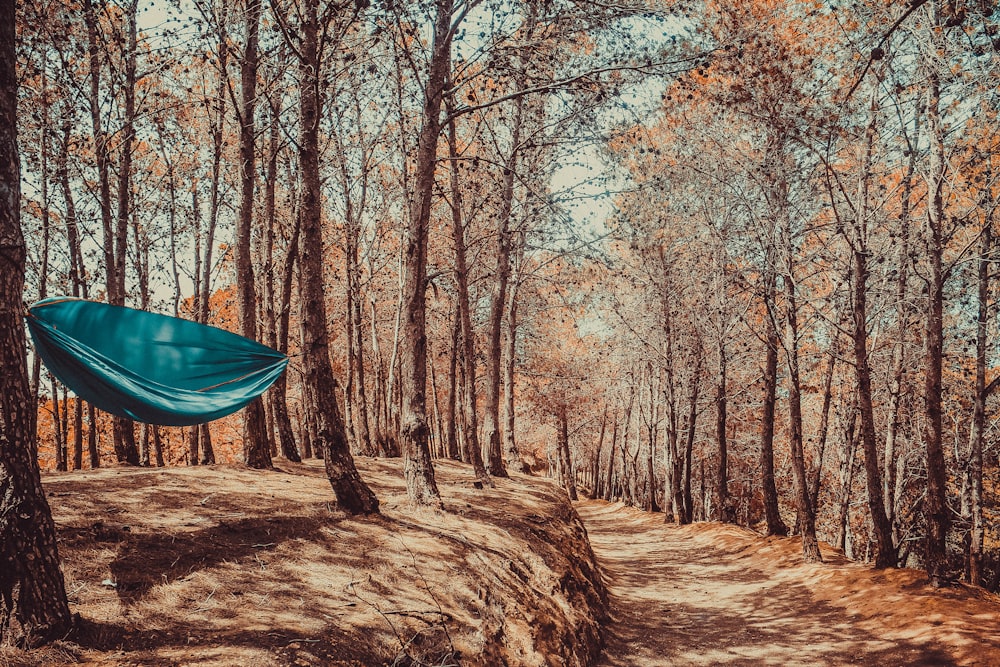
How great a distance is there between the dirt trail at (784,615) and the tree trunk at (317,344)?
10.3ft

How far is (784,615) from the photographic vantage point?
7.36m

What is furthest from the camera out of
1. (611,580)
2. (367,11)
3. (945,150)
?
(611,580)

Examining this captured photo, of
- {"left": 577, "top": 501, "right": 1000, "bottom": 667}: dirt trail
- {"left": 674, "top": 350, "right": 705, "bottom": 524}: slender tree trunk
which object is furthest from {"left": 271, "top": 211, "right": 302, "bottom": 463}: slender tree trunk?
{"left": 674, "top": 350, "right": 705, "bottom": 524}: slender tree trunk

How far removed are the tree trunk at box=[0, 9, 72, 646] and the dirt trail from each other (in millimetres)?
4935

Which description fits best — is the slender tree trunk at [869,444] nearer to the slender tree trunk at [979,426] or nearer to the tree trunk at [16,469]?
the slender tree trunk at [979,426]

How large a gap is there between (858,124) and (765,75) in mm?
1540

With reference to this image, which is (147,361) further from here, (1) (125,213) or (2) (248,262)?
(1) (125,213)

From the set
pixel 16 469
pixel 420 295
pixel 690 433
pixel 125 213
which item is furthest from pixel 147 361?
pixel 690 433

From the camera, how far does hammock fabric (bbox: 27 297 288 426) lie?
420 centimetres

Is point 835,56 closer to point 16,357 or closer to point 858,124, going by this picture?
point 858,124

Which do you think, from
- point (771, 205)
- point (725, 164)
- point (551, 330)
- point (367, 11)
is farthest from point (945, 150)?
point (551, 330)

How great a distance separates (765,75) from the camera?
8680 mm

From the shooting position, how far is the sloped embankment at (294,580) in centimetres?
312

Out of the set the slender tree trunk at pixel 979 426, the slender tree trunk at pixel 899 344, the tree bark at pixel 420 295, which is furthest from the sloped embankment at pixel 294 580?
the slender tree trunk at pixel 979 426
